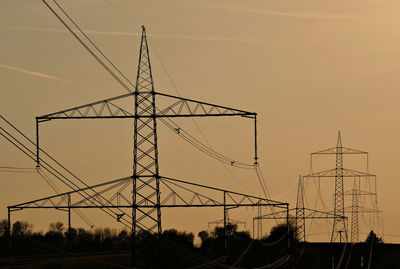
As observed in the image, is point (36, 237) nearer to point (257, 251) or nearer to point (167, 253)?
point (257, 251)

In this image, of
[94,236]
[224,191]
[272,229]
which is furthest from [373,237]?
[224,191]

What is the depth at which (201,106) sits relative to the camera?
66.2 meters

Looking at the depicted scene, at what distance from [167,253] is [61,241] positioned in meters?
81.5

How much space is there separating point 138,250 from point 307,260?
31863mm

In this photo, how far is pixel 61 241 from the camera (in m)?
176

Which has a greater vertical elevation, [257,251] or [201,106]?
[201,106]

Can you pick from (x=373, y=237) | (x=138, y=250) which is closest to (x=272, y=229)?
(x=373, y=237)

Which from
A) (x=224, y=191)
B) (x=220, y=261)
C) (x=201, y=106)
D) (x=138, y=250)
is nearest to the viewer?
(x=201, y=106)

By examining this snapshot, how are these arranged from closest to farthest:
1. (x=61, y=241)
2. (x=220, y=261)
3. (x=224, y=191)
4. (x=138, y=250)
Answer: (x=224, y=191) < (x=220, y=261) < (x=138, y=250) < (x=61, y=241)

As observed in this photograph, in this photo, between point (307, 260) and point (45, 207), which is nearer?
point (45, 207)

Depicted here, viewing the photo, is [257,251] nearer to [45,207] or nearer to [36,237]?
[36,237]

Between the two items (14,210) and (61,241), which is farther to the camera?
(61,241)

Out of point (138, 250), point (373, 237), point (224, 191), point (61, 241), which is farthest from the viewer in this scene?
point (373, 237)

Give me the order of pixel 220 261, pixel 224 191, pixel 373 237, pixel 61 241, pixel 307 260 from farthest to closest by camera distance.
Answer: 1. pixel 373 237
2. pixel 61 241
3. pixel 307 260
4. pixel 220 261
5. pixel 224 191
